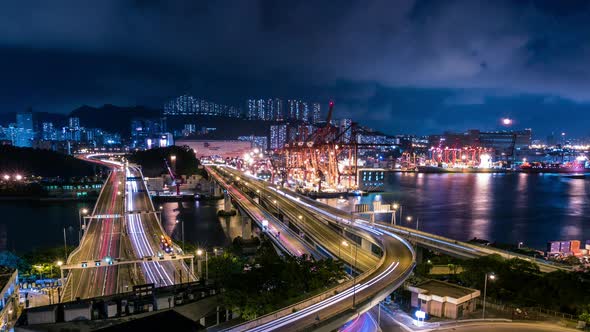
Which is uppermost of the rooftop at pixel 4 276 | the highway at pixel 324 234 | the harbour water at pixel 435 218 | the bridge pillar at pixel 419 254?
the rooftop at pixel 4 276

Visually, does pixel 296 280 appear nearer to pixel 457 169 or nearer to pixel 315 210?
pixel 315 210

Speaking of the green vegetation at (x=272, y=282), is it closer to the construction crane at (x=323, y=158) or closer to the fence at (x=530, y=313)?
the fence at (x=530, y=313)

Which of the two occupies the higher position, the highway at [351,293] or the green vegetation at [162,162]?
the green vegetation at [162,162]

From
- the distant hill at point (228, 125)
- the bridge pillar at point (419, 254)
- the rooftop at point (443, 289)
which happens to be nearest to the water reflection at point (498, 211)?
the bridge pillar at point (419, 254)

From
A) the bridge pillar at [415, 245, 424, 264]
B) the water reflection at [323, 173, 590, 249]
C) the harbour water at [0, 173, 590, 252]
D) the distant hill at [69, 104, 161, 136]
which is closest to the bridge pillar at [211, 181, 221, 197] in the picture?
the harbour water at [0, 173, 590, 252]

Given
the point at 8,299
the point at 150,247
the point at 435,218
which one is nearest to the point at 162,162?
the point at 435,218

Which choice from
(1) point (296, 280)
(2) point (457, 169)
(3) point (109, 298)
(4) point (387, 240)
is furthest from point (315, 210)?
(2) point (457, 169)

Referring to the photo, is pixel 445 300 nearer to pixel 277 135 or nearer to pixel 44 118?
pixel 277 135
